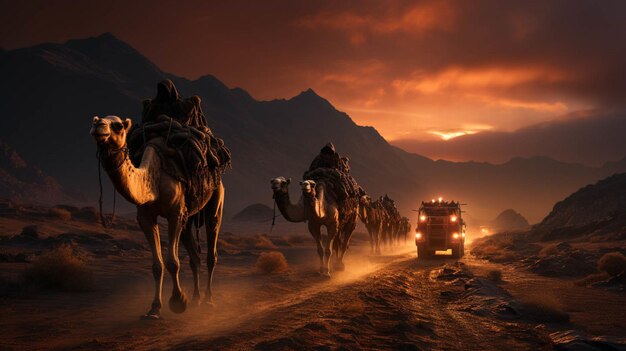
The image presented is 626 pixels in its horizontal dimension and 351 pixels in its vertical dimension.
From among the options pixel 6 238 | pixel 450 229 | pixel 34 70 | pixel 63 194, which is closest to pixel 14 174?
pixel 63 194

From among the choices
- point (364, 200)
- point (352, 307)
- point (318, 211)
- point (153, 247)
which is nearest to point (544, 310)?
point (352, 307)

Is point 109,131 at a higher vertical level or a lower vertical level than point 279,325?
higher

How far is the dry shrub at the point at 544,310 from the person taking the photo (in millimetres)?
8680

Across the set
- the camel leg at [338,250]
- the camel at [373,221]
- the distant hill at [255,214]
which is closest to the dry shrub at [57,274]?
the camel leg at [338,250]

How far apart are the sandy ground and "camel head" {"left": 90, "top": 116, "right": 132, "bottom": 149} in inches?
96.6

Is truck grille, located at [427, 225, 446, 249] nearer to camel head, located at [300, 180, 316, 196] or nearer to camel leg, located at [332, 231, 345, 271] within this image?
camel leg, located at [332, 231, 345, 271]

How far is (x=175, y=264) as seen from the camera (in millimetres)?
7340

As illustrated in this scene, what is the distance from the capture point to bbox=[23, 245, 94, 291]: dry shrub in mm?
10461

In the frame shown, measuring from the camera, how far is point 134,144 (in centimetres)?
820

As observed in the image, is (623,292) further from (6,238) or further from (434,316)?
(6,238)

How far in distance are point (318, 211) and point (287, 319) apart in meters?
6.86

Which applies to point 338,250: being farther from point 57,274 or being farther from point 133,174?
point 133,174

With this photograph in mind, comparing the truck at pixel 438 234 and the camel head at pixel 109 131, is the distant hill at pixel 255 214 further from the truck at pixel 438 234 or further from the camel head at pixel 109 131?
the camel head at pixel 109 131

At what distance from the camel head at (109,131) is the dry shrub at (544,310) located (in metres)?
7.77
